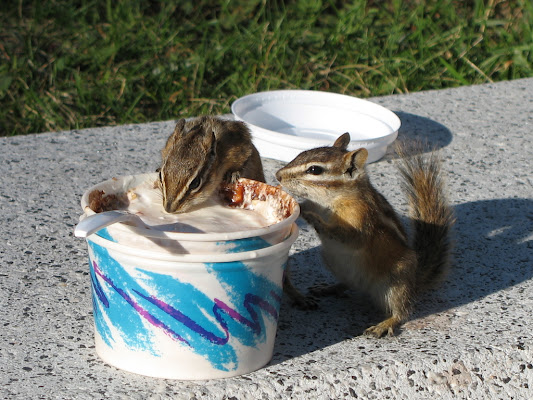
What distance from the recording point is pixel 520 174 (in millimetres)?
3256

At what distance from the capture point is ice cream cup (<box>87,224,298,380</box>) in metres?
1.70

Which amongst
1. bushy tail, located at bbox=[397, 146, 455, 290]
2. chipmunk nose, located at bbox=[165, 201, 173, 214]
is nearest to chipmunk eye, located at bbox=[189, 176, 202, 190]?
chipmunk nose, located at bbox=[165, 201, 173, 214]

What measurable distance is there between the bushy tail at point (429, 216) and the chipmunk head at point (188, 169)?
0.62m

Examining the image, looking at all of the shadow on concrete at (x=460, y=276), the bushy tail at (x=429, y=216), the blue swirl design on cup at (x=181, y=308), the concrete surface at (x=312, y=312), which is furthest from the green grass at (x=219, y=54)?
the blue swirl design on cup at (x=181, y=308)

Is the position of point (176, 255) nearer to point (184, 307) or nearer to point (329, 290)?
point (184, 307)

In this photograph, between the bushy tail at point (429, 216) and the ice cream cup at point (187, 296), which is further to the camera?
the bushy tail at point (429, 216)

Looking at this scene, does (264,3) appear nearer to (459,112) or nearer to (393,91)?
(393,91)

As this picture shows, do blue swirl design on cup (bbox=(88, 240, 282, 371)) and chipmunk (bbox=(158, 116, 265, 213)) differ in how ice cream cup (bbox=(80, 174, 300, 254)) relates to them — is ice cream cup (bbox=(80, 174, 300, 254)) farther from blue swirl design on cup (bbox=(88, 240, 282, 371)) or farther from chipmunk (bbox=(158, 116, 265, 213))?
chipmunk (bbox=(158, 116, 265, 213))

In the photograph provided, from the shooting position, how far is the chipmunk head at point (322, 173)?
2303 millimetres

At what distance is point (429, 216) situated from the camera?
247 centimetres

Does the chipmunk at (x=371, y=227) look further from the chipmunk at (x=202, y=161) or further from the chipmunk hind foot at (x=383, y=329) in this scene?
the chipmunk at (x=202, y=161)

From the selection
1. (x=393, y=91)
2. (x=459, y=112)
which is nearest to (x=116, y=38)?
(x=393, y=91)

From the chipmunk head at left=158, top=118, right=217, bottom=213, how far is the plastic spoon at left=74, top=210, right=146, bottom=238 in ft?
0.82

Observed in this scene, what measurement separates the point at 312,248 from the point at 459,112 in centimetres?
A: 163
